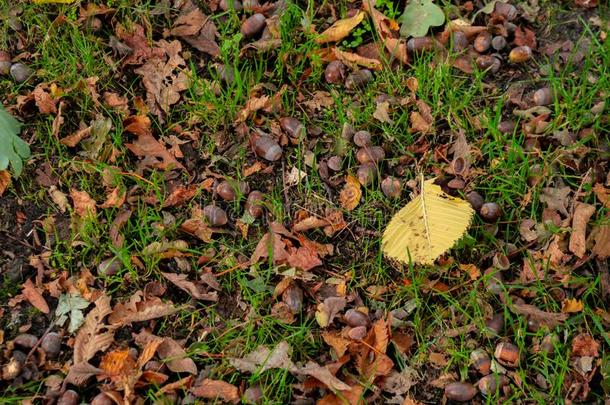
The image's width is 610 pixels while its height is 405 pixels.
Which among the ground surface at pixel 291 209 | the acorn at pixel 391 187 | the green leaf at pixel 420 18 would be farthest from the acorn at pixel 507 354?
the green leaf at pixel 420 18

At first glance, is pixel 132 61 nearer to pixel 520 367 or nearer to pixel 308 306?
pixel 308 306

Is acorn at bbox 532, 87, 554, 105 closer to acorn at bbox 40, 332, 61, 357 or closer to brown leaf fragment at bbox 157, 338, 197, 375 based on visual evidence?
brown leaf fragment at bbox 157, 338, 197, 375

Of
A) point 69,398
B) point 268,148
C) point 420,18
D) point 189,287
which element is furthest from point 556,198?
point 69,398

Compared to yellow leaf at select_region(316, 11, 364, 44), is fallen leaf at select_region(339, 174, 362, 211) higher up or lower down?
lower down

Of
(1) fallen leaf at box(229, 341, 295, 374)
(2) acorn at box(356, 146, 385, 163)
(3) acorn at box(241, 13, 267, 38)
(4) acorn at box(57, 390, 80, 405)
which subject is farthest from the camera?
(3) acorn at box(241, 13, 267, 38)

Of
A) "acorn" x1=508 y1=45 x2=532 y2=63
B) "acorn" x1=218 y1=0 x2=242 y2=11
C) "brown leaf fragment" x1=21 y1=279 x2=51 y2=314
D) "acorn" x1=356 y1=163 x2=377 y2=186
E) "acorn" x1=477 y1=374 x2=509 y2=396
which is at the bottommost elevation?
"acorn" x1=477 y1=374 x2=509 y2=396

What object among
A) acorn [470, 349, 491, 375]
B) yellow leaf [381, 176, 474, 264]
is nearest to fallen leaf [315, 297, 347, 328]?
yellow leaf [381, 176, 474, 264]

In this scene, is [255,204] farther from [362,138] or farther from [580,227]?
[580,227]
